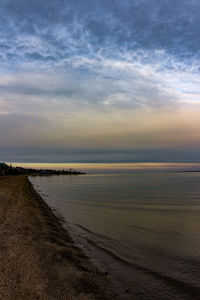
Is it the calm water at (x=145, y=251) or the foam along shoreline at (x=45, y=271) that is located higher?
the foam along shoreline at (x=45, y=271)

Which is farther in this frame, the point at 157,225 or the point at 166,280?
the point at 157,225

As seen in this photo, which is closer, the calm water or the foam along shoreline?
the foam along shoreline

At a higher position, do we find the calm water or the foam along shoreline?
the foam along shoreline

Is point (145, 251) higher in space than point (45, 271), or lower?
lower

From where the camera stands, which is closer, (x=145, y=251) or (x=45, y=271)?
(x=45, y=271)

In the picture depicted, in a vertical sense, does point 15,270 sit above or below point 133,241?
above

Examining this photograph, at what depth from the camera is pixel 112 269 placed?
26.7ft

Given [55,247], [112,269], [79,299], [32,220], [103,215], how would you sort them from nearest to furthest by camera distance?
[79,299], [112,269], [55,247], [32,220], [103,215]

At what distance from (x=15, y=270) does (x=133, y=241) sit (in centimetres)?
696

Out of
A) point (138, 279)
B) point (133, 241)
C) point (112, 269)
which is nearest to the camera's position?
point (138, 279)

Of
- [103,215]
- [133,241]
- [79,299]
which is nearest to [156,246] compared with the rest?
[133,241]

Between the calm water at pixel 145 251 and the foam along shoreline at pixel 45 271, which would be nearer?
the foam along shoreline at pixel 45 271

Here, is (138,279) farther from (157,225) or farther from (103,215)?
(103,215)

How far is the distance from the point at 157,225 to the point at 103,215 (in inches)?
213
